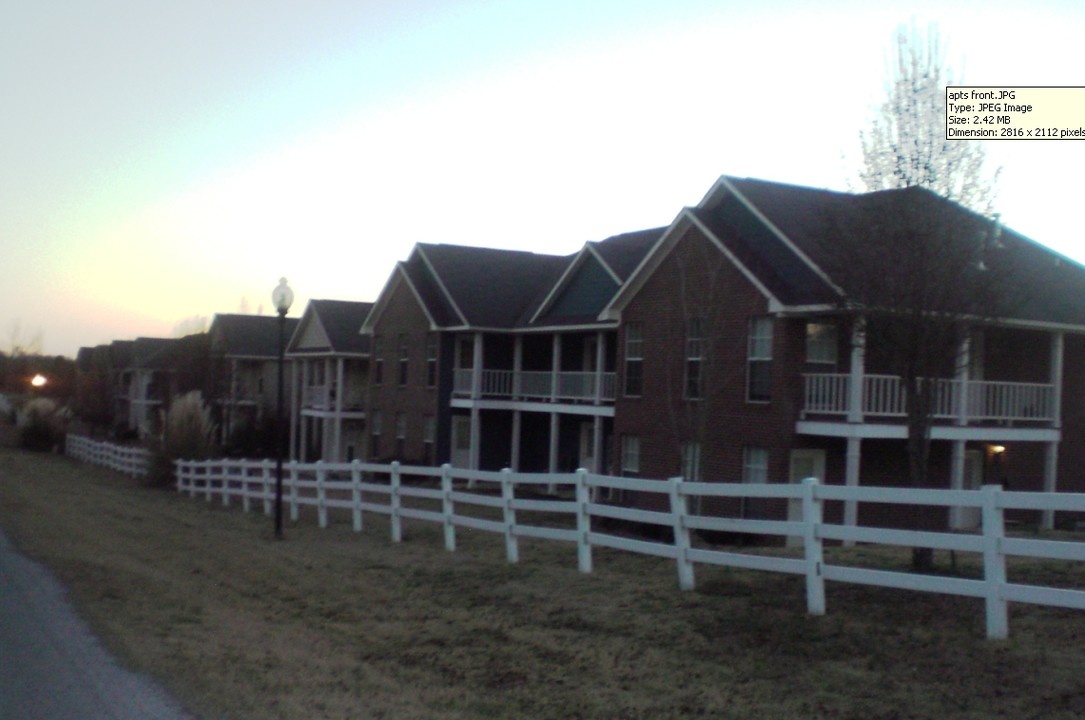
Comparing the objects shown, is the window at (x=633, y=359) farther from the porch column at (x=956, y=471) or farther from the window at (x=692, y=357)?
the porch column at (x=956, y=471)

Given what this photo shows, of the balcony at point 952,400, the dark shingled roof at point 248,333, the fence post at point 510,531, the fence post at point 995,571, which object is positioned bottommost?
the fence post at point 510,531

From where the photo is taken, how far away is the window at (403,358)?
4175cm

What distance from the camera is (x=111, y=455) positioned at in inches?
1697

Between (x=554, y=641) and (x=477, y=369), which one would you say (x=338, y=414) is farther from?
(x=554, y=641)

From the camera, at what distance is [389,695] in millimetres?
8773

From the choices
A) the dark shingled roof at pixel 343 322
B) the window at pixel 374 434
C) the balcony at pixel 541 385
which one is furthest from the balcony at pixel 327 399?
the balcony at pixel 541 385

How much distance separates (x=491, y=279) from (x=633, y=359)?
1145 centimetres

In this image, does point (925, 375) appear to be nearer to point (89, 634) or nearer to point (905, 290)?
point (905, 290)

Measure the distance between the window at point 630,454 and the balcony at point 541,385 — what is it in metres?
2.43

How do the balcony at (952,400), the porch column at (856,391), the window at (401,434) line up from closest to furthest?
the porch column at (856,391) → the balcony at (952,400) → the window at (401,434)

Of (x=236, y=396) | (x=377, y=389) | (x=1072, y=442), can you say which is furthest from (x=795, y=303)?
(x=236, y=396)

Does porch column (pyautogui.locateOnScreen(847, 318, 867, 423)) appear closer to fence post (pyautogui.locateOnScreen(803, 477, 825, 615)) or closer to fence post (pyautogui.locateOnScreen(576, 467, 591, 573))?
fence post (pyautogui.locateOnScreen(576, 467, 591, 573))

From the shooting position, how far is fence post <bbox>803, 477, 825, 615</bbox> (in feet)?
33.0

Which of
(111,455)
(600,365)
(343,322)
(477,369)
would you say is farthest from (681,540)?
(343,322)
